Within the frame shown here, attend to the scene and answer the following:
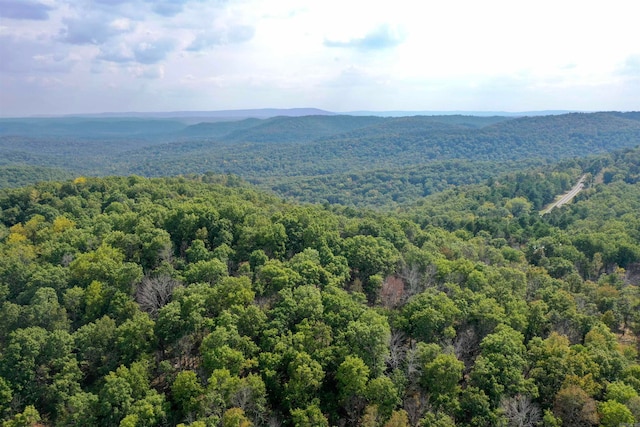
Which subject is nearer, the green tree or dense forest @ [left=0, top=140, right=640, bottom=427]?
the green tree

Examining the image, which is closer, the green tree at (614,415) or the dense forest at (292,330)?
the green tree at (614,415)

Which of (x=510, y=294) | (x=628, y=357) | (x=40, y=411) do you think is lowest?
(x=40, y=411)

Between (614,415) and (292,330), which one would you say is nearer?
(614,415)

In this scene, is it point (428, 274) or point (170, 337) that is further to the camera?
point (428, 274)

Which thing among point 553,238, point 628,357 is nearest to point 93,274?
point 628,357

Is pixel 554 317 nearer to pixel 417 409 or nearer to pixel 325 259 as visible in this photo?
pixel 417 409

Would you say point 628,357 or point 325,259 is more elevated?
point 325,259

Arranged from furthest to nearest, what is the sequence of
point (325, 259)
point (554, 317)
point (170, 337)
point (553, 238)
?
1. point (553, 238)
2. point (325, 259)
3. point (554, 317)
4. point (170, 337)

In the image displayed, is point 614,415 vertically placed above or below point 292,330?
below
